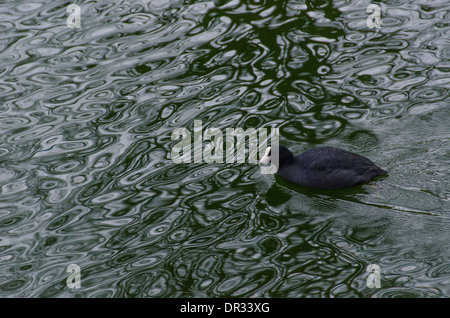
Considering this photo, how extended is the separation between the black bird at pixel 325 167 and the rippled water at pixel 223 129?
0.38ft

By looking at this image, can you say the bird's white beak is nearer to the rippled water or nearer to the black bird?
the black bird

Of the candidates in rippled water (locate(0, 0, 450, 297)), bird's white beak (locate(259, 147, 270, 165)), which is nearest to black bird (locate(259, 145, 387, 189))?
bird's white beak (locate(259, 147, 270, 165))

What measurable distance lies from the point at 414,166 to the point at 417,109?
1220 millimetres

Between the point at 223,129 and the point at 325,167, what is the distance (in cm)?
154

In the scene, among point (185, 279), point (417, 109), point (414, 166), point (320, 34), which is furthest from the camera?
point (320, 34)

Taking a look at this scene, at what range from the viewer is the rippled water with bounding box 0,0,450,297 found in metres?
6.41

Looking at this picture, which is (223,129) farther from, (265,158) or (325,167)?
(325,167)

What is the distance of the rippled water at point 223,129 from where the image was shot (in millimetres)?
6414

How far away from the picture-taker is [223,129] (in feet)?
27.6

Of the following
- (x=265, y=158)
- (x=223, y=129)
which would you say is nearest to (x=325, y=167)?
→ (x=265, y=158)

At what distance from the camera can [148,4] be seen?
36.0 ft
